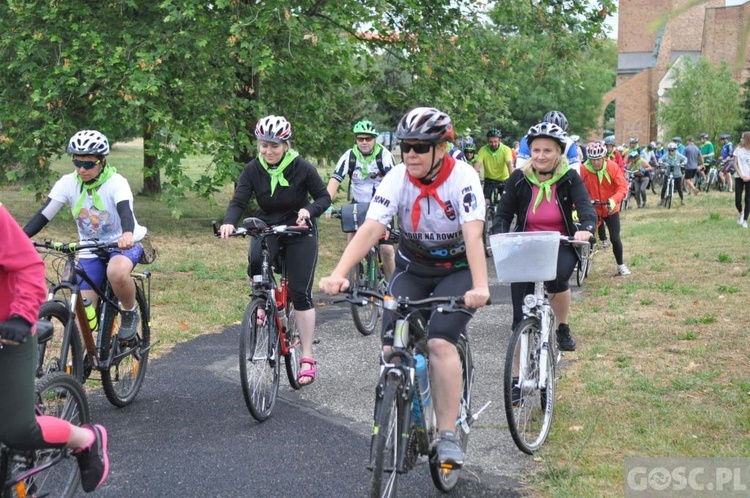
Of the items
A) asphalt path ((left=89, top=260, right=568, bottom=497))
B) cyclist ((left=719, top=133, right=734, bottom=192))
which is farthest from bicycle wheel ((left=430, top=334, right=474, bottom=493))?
cyclist ((left=719, top=133, right=734, bottom=192))

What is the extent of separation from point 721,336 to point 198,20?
31.4 ft

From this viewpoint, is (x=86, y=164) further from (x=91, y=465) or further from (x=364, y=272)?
(x=364, y=272)

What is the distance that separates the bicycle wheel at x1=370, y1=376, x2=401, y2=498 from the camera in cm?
409

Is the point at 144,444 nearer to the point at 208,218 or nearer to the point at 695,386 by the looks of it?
the point at 695,386

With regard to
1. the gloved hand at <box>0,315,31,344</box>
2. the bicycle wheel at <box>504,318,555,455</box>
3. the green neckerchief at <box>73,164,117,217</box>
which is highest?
the green neckerchief at <box>73,164,117,217</box>

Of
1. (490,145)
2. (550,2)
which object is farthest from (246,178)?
(550,2)

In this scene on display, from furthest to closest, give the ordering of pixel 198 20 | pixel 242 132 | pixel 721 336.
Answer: pixel 242 132
pixel 198 20
pixel 721 336

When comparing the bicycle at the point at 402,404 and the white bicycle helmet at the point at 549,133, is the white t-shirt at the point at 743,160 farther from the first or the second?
the bicycle at the point at 402,404

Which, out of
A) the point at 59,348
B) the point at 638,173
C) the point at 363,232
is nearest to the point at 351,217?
the point at 59,348

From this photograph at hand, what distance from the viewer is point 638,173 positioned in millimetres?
29609

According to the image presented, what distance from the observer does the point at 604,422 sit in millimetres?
6492

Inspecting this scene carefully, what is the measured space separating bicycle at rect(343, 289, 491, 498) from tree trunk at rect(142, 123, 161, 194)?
39.0 ft

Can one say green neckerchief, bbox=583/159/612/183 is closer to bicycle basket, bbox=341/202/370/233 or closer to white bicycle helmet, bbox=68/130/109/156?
bicycle basket, bbox=341/202/370/233

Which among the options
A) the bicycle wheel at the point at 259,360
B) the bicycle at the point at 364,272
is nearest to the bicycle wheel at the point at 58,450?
the bicycle wheel at the point at 259,360
